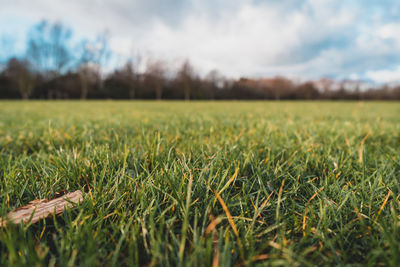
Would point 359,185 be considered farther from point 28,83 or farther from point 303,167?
point 28,83

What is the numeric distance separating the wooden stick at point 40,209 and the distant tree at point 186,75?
40.0 meters

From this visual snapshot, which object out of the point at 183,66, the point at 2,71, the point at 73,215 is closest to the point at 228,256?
the point at 73,215

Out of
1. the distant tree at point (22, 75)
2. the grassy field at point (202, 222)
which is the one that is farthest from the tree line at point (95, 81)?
the grassy field at point (202, 222)

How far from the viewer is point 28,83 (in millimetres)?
31969

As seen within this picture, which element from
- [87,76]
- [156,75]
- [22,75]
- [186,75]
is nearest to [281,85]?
[186,75]

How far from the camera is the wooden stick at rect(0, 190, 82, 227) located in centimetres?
71

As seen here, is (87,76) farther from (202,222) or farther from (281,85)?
(202,222)

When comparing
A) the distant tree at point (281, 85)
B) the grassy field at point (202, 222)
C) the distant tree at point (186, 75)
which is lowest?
the grassy field at point (202, 222)

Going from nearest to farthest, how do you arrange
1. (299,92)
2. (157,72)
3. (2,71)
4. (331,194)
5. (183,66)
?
(331,194)
(2,71)
(183,66)
(157,72)
(299,92)

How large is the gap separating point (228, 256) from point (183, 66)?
41.2 m

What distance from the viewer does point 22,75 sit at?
31.0 metres

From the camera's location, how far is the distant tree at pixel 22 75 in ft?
102

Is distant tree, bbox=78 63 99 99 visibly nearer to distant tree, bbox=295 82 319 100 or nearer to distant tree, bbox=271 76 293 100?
distant tree, bbox=271 76 293 100

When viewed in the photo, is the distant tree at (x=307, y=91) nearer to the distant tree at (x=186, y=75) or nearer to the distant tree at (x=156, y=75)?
the distant tree at (x=186, y=75)
